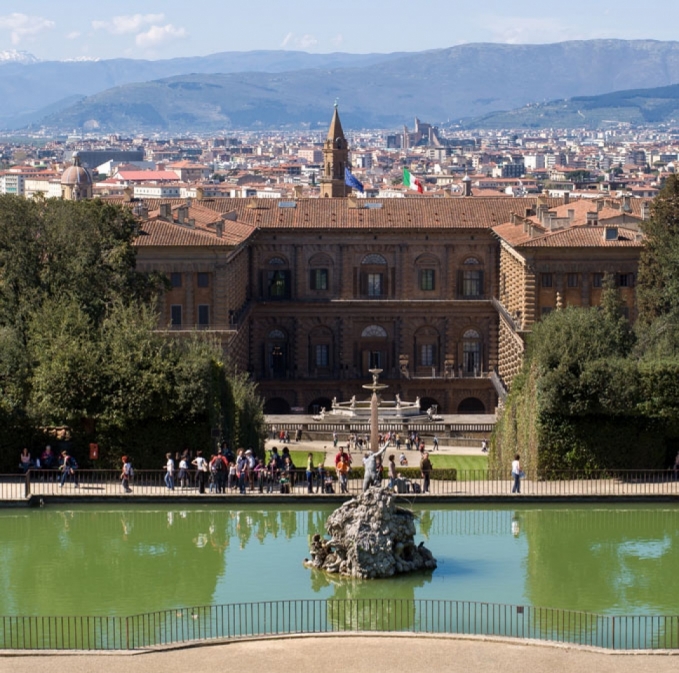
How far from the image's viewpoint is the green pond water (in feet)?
133

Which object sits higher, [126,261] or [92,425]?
[126,261]

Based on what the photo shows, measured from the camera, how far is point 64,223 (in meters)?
68.2

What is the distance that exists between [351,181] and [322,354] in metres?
19.0

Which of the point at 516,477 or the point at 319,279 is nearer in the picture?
the point at 516,477

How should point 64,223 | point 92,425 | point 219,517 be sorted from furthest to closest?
point 64,223 < point 92,425 < point 219,517

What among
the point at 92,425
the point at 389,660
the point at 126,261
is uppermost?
the point at 126,261

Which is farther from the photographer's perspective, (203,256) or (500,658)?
(203,256)

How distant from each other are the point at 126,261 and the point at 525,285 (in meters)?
22.4

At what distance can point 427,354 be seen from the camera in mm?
96125

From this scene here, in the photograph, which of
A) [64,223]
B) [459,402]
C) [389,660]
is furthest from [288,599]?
[459,402]

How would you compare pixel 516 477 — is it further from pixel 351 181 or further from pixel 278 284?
pixel 351 181

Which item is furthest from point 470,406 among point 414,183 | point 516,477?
point 516,477

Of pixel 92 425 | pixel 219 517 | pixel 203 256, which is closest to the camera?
pixel 219 517

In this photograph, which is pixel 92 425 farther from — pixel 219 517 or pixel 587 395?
pixel 587 395
